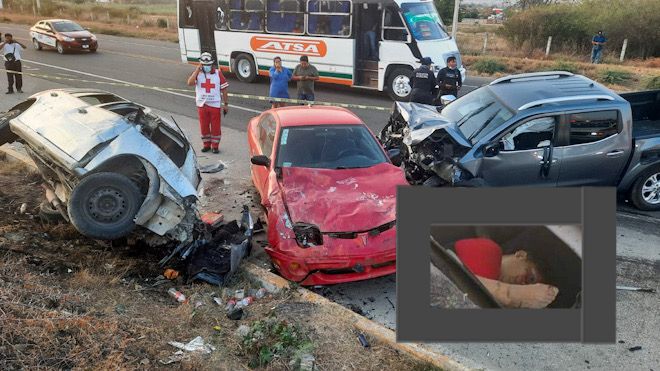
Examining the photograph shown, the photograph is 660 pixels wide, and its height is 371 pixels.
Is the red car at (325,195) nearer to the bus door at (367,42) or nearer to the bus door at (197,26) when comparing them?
the bus door at (367,42)

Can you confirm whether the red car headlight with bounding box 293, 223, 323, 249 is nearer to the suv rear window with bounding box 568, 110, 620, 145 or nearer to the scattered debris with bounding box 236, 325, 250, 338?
the scattered debris with bounding box 236, 325, 250, 338

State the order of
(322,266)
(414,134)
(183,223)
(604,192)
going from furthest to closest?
1. (414,134)
2. (183,223)
3. (322,266)
4. (604,192)

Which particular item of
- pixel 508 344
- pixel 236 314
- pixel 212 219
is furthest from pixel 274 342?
pixel 212 219

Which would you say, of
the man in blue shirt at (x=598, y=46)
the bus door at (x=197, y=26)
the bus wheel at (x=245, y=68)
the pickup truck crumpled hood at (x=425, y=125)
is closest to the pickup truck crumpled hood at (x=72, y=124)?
the pickup truck crumpled hood at (x=425, y=125)

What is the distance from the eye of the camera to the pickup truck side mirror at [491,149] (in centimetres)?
689

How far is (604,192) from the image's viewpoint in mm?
2938

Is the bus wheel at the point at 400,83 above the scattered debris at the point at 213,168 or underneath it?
above

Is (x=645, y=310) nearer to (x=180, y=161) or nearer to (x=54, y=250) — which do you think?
(x=180, y=161)

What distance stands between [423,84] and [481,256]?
25.2 feet

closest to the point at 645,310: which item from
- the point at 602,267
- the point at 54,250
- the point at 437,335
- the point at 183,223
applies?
the point at 602,267

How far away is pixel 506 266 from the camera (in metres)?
3.35

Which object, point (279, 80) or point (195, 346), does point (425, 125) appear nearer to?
point (195, 346)

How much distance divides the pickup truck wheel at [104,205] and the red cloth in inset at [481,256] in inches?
136

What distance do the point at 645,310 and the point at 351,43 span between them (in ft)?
35.6
